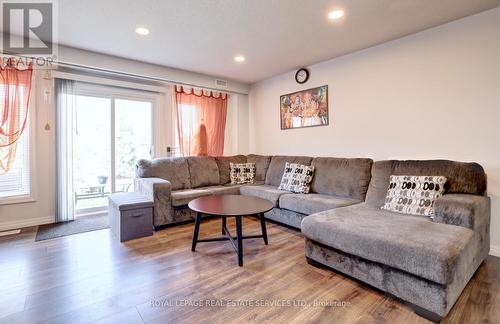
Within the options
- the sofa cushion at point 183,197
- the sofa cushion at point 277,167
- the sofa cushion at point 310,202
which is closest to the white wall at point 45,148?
the sofa cushion at point 183,197

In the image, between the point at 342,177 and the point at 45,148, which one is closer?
the point at 342,177

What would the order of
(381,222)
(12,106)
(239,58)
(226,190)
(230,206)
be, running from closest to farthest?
(381,222)
(230,206)
(12,106)
(239,58)
(226,190)

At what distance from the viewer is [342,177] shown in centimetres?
316

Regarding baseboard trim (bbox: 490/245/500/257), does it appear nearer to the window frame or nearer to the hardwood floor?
the hardwood floor

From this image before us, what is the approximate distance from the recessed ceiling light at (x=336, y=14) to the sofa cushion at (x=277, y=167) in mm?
1912

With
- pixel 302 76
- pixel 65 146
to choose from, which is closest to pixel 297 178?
pixel 302 76

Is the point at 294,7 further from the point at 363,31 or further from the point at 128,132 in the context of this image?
the point at 128,132

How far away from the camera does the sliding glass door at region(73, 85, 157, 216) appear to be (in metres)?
3.70

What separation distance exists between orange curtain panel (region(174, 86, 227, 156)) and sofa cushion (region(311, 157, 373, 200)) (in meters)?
2.11

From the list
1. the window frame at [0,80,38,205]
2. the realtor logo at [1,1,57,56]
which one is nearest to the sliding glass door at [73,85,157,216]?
the window frame at [0,80,38,205]

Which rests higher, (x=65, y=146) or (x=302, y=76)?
(x=302, y=76)

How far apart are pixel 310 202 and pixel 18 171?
3.76 meters

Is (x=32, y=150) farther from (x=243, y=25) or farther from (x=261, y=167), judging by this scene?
(x=261, y=167)

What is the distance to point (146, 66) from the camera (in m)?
3.75
